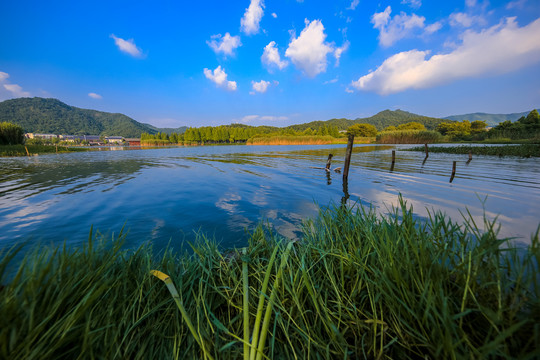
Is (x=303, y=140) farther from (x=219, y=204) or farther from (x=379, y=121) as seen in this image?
(x=379, y=121)

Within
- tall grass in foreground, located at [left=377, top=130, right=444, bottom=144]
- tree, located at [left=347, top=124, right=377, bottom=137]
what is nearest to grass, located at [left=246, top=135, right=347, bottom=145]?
tall grass in foreground, located at [left=377, top=130, right=444, bottom=144]

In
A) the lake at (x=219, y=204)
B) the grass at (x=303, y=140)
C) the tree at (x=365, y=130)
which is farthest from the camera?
the tree at (x=365, y=130)

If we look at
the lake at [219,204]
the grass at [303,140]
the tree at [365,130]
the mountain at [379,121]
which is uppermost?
the mountain at [379,121]

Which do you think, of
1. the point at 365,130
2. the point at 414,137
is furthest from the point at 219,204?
the point at 365,130

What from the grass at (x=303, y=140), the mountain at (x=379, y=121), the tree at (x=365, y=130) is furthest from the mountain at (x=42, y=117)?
the tree at (x=365, y=130)

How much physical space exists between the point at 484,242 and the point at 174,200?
8132mm

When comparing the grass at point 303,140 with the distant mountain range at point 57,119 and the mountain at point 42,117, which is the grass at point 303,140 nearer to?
the distant mountain range at point 57,119

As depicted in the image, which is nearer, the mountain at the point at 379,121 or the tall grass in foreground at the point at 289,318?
the tall grass in foreground at the point at 289,318

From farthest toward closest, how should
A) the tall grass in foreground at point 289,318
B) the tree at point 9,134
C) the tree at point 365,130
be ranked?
the tree at point 365,130, the tree at point 9,134, the tall grass in foreground at point 289,318

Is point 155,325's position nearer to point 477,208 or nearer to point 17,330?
point 17,330

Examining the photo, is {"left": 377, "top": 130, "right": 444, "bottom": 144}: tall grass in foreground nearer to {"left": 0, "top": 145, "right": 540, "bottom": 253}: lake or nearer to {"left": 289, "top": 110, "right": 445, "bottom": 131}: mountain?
{"left": 0, "top": 145, "right": 540, "bottom": 253}: lake

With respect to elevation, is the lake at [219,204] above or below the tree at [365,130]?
below

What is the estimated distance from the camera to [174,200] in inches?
292

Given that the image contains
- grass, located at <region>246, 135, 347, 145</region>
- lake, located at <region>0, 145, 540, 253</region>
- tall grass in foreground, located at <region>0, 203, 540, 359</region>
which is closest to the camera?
tall grass in foreground, located at <region>0, 203, 540, 359</region>
